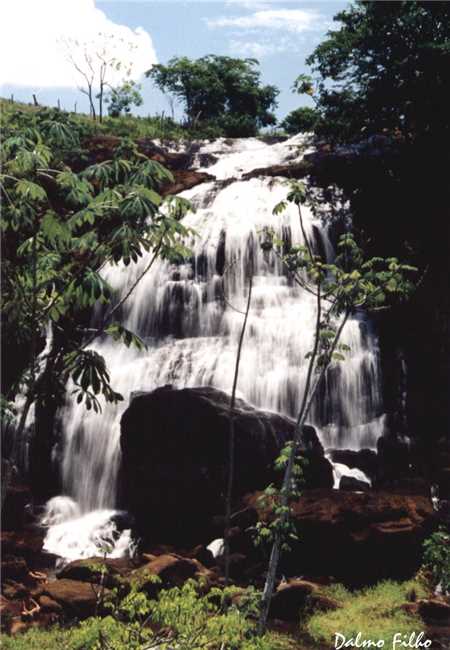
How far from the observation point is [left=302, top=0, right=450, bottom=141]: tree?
69.8ft

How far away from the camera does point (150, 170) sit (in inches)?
253

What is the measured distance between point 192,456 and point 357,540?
352 cm

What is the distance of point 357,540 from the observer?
37.4ft

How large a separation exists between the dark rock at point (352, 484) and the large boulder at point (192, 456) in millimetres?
492

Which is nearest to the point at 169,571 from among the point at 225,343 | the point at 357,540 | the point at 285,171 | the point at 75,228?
the point at 357,540

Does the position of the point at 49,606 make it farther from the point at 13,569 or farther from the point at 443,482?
the point at 443,482

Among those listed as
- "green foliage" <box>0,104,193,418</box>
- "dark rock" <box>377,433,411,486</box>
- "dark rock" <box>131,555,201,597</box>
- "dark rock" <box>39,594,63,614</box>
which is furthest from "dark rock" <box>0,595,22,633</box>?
"dark rock" <box>377,433,411,486</box>

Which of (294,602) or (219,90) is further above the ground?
(219,90)

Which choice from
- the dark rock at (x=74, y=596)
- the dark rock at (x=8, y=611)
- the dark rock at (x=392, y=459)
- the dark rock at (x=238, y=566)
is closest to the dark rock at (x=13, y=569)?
the dark rock at (x=8, y=611)

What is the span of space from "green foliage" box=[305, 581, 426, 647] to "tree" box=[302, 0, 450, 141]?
1498 cm

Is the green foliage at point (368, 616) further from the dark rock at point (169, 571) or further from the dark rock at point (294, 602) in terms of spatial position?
the dark rock at point (169, 571)

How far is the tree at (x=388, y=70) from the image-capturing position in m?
21.3

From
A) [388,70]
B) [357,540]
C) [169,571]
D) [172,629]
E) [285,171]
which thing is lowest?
[169,571]

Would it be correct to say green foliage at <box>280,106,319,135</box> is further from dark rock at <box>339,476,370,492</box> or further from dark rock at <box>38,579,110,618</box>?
dark rock at <box>38,579,110,618</box>
